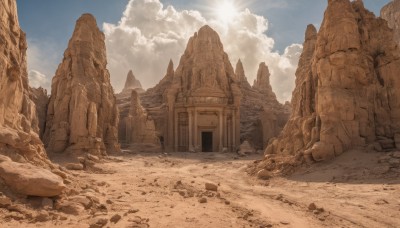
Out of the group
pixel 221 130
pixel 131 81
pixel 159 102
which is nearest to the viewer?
pixel 221 130

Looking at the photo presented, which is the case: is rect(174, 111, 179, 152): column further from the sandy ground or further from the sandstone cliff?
the sandy ground

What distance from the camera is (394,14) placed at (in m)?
37.5

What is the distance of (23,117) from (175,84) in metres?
31.6

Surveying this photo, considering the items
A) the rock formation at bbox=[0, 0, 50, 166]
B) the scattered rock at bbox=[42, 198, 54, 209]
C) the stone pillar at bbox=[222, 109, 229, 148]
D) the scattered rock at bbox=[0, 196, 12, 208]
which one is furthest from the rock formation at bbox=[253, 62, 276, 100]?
the scattered rock at bbox=[0, 196, 12, 208]

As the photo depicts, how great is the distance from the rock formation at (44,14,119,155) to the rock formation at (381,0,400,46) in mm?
31555

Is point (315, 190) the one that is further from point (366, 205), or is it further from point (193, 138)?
point (193, 138)

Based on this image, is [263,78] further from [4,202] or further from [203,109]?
[4,202]

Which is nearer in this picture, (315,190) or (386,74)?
(315,190)

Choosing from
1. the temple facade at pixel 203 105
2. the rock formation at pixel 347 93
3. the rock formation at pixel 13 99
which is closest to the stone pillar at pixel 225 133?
the temple facade at pixel 203 105

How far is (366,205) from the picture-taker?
8.20 m

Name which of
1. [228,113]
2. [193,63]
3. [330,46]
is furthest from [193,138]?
[330,46]

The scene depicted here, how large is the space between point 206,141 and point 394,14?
26738 mm

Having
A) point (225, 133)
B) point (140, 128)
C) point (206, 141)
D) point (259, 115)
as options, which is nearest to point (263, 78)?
point (259, 115)

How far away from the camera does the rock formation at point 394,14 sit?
3622cm
